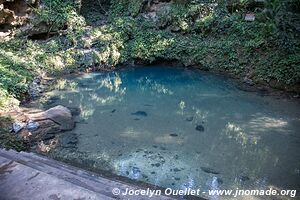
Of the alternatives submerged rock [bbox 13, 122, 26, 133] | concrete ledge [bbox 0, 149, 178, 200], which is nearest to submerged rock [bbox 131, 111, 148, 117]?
submerged rock [bbox 13, 122, 26, 133]

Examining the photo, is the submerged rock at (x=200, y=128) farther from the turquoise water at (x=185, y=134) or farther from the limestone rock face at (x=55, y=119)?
the limestone rock face at (x=55, y=119)

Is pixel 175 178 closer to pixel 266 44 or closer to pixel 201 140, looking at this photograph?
pixel 201 140

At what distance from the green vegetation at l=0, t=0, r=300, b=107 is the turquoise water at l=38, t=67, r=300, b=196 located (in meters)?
1.33

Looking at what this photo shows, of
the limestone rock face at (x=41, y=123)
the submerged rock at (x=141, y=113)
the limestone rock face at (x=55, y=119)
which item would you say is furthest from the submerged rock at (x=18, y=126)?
the submerged rock at (x=141, y=113)

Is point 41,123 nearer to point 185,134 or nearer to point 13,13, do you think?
point 185,134

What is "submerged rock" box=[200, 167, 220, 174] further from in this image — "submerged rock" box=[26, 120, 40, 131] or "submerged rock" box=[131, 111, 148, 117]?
"submerged rock" box=[26, 120, 40, 131]

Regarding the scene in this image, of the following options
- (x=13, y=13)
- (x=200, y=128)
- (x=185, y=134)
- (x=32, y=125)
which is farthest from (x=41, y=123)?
(x=13, y=13)

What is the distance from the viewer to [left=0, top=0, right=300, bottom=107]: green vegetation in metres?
11.4

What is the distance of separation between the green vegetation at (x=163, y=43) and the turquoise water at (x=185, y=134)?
1330 mm

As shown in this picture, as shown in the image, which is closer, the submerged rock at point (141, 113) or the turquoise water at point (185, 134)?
the turquoise water at point (185, 134)

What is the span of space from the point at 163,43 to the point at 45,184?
11.7 metres

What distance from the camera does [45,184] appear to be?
12.8 feet

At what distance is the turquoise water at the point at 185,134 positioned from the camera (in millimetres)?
6215

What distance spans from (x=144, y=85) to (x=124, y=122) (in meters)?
3.92
